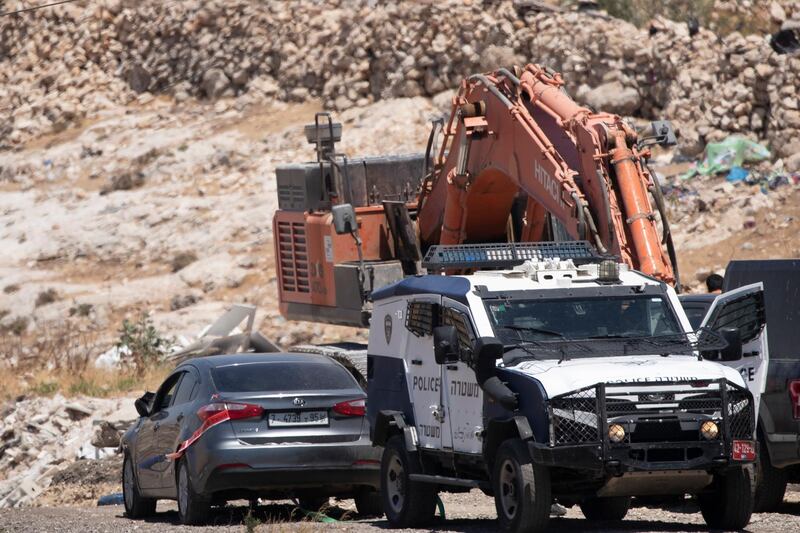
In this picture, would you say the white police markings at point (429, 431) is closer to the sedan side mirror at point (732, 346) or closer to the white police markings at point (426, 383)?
the white police markings at point (426, 383)

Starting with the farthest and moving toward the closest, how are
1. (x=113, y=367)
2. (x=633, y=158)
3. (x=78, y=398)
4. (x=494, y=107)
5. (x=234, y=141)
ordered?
(x=234, y=141)
(x=113, y=367)
(x=78, y=398)
(x=494, y=107)
(x=633, y=158)

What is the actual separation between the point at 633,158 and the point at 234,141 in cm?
2818

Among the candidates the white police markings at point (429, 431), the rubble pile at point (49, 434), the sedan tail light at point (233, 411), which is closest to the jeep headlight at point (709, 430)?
the white police markings at point (429, 431)

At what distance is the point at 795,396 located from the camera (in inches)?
475

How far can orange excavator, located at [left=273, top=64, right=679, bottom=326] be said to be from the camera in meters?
14.1

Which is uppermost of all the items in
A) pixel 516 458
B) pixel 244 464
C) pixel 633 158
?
pixel 633 158

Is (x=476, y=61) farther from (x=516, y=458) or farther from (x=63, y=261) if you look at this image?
(x=516, y=458)

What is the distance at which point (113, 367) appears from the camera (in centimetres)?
2680

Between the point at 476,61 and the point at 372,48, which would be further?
the point at 372,48

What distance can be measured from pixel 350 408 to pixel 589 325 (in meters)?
2.69

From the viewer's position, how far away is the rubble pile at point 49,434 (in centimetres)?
1970

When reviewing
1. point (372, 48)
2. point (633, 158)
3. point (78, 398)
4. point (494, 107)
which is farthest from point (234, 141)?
point (633, 158)

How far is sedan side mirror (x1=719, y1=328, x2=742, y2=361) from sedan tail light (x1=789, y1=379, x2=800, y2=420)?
1.21m

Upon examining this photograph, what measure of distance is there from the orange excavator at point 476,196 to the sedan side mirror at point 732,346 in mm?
2192
